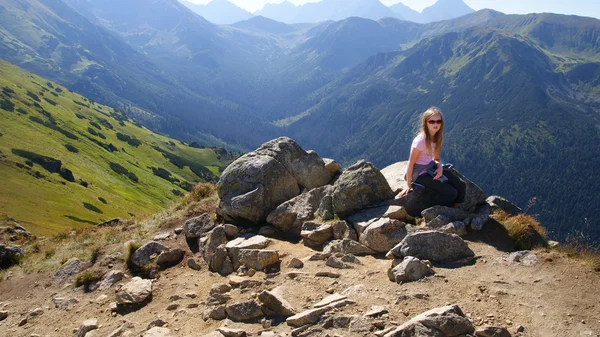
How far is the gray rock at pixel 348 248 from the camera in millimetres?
15203

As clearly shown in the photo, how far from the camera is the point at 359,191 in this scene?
1798cm

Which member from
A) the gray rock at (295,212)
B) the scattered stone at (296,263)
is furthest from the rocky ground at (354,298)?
the gray rock at (295,212)

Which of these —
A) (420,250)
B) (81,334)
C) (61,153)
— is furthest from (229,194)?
→ (61,153)

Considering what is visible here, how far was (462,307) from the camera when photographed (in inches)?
417

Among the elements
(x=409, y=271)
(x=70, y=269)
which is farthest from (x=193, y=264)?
(x=409, y=271)

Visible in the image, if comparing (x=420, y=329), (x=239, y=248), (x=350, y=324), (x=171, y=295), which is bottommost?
(x=171, y=295)

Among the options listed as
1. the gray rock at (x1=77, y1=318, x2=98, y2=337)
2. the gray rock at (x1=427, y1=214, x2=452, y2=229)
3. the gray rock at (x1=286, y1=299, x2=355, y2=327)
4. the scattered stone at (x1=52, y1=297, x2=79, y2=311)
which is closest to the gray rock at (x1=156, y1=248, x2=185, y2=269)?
the scattered stone at (x1=52, y1=297, x2=79, y2=311)

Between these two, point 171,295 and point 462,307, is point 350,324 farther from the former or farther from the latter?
point 171,295

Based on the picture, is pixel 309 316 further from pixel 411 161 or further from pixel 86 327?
pixel 86 327

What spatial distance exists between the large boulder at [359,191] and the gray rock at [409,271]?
5.60 meters

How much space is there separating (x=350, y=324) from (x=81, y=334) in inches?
377

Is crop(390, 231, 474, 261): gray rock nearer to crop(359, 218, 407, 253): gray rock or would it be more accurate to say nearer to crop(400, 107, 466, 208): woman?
crop(359, 218, 407, 253): gray rock

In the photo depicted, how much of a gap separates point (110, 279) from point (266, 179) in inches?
331

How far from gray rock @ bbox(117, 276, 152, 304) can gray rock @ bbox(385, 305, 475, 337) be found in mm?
9760
